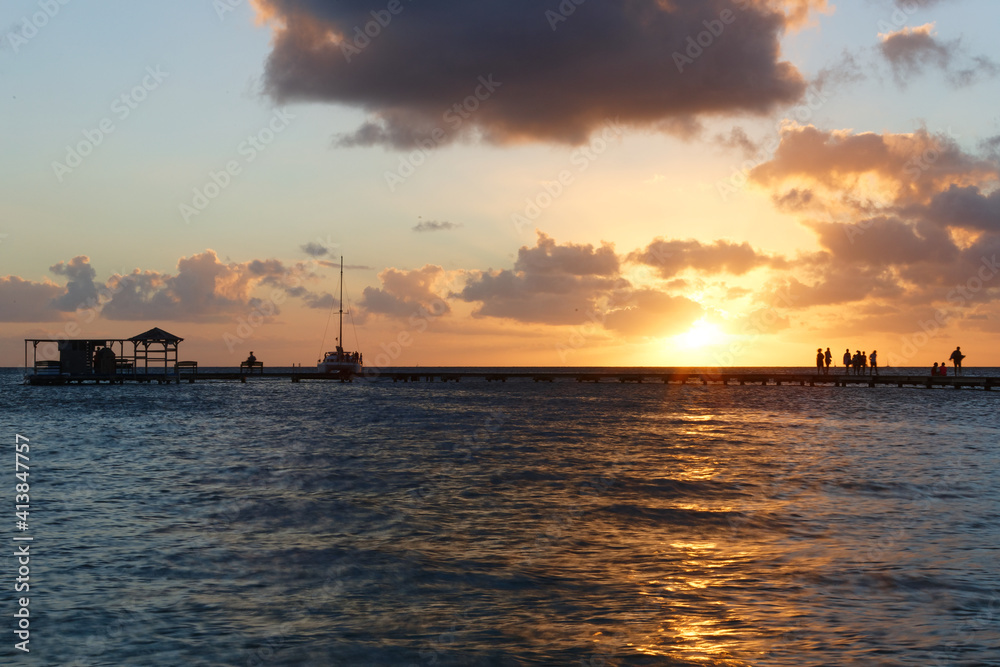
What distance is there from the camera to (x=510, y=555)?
45.5 feet

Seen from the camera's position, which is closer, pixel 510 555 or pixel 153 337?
pixel 510 555

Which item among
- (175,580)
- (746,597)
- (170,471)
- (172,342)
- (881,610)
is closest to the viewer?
(881,610)

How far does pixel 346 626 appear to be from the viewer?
1027 centimetres

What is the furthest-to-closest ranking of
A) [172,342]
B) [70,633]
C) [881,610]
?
1. [172,342]
2. [881,610]
3. [70,633]

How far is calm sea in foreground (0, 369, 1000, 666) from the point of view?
9.55 metres

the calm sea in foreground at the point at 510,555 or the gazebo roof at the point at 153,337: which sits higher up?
the gazebo roof at the point at 153,337

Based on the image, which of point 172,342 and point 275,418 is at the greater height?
point 172,342

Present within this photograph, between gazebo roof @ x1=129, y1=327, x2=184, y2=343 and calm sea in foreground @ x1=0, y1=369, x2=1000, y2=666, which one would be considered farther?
gazebo roof @ x1=129, y1=327, x2=184, y2=343

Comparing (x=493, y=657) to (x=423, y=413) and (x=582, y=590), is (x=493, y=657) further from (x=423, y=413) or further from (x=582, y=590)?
(x=423, y=413)

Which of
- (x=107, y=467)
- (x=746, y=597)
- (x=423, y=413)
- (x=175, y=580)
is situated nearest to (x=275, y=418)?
(x=423, y=413)

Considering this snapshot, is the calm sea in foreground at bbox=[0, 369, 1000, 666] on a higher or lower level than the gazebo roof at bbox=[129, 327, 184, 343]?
lower

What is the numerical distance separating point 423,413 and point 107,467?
2856cm

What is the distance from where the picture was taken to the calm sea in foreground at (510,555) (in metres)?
9.55

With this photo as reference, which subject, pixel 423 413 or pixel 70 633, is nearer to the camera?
pixel 70 633
